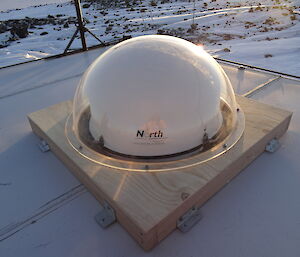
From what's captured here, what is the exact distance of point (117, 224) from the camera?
1196mm

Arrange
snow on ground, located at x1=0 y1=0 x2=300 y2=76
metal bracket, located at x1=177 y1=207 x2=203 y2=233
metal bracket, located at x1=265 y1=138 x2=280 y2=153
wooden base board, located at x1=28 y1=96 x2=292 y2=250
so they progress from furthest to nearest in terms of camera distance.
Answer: snow on ground, located at x1=0 y1=0 x2=300 y2=76 < metal bracket, located at x1=265 y1=138 x2=280 y2=153 < metal bracket, located at x1=177 y1=207 x2=203 y2=233 < wooden base board, located at x1=28 y1=96 x2=292 y2=250

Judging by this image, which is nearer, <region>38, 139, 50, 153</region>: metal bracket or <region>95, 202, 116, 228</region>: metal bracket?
<region>95, 202, 116, 228</region>: metal bracket

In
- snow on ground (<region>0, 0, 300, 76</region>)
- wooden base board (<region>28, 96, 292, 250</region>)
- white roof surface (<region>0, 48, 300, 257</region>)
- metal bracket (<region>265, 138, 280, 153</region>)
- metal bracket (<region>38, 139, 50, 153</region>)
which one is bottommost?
snow on ground (<region>0, 0, 300, 76</region>)

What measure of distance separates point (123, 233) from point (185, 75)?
0.78 metres

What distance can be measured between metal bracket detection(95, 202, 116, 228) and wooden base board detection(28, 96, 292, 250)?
0.04 m

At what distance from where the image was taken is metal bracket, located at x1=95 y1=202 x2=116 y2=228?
118 centimetres

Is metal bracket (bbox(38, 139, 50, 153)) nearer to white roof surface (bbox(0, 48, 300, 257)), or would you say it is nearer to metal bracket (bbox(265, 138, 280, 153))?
white roof surface (bbox(0, 48, 300, 257))

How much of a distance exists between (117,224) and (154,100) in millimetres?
597

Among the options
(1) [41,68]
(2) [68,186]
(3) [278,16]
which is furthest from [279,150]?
(3) [278,16]

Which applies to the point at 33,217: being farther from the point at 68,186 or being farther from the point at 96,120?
the point at 96,120

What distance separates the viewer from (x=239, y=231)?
117cm

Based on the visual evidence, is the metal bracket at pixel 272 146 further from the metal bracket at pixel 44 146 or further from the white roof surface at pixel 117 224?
the metal bracket at pixel 44 146

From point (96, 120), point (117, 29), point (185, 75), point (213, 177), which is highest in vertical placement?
point (185, 75)

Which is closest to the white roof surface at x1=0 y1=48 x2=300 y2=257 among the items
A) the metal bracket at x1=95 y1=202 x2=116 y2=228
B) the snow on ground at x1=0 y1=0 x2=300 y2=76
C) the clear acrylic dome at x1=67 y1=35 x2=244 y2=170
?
the metal bracket at x1=95 y1=202 x2=116 y2=228
